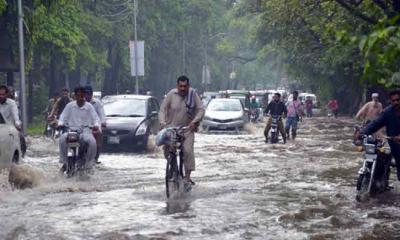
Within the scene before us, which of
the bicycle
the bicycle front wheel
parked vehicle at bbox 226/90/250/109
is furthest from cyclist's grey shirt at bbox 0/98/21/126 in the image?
parked vehicle at bbox 226/90/250/109

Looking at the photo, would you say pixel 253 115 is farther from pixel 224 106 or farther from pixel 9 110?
pixel 9 110

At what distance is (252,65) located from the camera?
96.0 metres

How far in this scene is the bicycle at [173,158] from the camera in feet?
35.0

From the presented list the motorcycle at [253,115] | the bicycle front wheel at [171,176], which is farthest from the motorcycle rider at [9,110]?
the motorcycle at [253,115]

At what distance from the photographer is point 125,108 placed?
68.0 feet

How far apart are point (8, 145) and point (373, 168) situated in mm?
5763

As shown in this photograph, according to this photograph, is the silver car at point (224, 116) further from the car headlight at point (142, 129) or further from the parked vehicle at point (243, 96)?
the car headlight at point (142, 129)

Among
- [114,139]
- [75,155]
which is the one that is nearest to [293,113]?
[114,139]

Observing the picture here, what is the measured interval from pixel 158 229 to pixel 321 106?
5887cm

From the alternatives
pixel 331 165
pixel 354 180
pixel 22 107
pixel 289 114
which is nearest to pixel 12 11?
pixel 22 107

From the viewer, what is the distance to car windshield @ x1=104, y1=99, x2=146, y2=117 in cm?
2030

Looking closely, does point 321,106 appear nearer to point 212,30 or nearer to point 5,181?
point 212,30

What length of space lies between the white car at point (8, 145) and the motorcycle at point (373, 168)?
18.1 feet

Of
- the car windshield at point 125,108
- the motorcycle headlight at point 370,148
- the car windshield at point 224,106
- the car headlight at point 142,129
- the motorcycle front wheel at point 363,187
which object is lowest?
the motorcycle front wheel at point 363,187
